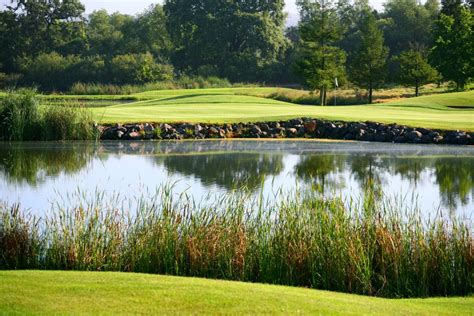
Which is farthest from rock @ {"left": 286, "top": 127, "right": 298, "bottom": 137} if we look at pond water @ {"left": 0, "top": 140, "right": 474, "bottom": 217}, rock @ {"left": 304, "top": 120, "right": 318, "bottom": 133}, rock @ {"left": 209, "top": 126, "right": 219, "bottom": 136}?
rock @ {"left": 209, "top": 126, "right": 219, "bottom": 136}

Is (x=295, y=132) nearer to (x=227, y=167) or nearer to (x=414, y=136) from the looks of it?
(x=414, y=136)

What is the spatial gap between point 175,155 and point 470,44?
107 ft

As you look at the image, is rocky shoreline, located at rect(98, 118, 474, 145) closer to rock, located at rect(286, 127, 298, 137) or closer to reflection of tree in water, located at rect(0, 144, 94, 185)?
rock, located at rect(286, 127, 298, 137)

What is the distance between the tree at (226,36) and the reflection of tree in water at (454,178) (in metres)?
53.6

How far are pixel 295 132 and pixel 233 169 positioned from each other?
36.9 ft

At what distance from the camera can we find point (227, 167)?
66.9 ft

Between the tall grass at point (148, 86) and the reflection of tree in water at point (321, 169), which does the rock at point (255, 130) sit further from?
the tall grass at point (148, 86)

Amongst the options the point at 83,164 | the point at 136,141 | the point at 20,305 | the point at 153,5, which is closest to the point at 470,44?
the point at 136,141

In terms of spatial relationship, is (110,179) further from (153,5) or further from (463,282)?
(153,5)

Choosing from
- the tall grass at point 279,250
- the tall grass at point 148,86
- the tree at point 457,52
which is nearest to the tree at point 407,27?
the tall grass at point 148,86

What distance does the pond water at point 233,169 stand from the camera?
1576cm

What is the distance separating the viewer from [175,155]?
23500 millimetres

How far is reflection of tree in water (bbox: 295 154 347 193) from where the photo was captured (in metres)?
17.7

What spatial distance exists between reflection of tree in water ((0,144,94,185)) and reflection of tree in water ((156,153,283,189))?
2.40 metres
